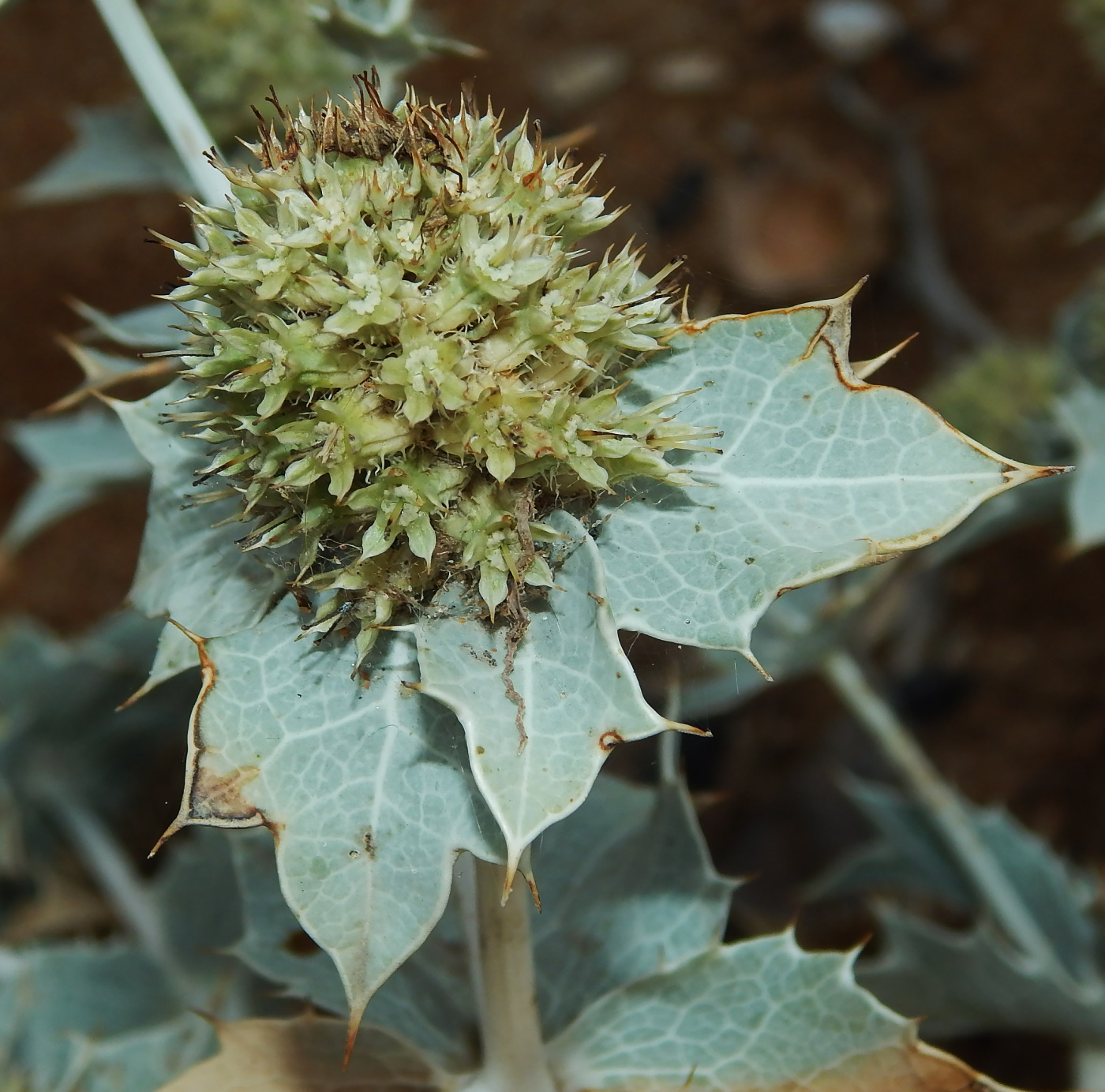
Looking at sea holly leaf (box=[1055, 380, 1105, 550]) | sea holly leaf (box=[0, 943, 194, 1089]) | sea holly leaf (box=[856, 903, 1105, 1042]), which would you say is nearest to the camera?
sea holly leaf (box=[856, 903, 1105, 1042])

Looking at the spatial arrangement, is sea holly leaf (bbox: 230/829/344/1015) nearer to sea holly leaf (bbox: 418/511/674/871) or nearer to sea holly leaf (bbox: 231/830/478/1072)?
sea holly leaf (bbox: 231/830/478/1072)

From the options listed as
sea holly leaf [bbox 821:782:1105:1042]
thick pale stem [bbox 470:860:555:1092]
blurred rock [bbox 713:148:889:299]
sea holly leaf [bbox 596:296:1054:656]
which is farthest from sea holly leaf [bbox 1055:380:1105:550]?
blurred rock [bbox 713:148:889:299]

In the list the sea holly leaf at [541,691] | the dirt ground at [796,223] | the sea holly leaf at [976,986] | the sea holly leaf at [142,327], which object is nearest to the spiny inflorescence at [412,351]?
the sea holly leaf at [541,691]

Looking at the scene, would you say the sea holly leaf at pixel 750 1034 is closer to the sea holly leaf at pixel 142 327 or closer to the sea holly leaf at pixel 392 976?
the sea holly leaf at pixel 392 976

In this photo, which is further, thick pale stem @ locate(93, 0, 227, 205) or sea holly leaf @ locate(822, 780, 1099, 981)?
sea holly leaf @ locate(822, 780, 1099, 981)

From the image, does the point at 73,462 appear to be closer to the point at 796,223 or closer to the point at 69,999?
the point at 69,999

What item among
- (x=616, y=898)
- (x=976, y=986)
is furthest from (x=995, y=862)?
(x=616, y=898)
